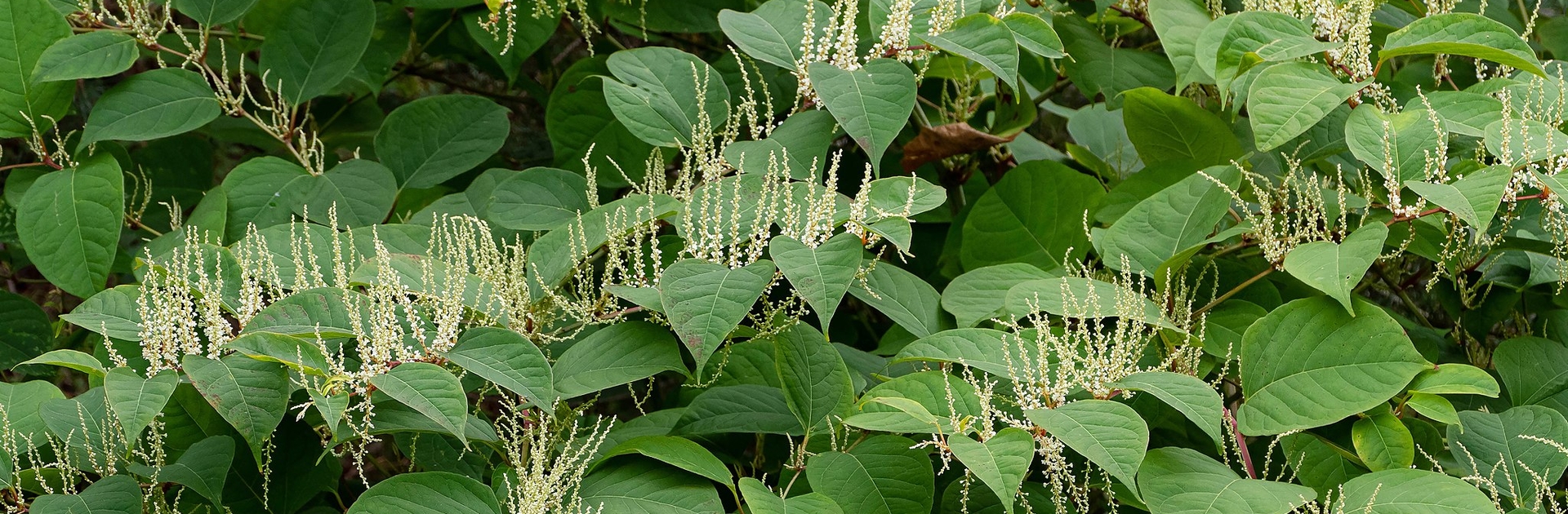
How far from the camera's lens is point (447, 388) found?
1174 millimetres

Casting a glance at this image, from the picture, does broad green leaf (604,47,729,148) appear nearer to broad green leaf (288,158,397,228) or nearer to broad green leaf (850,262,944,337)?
broad green leaf (850,262,944,337)

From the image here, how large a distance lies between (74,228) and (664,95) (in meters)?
0.86

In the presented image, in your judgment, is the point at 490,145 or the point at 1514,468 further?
the point at 490,145

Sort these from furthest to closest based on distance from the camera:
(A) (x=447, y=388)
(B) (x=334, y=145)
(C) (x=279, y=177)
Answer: (B) (x=334, y=145) < (C) (x=279, y=177) < (A) (x=447, y=388)

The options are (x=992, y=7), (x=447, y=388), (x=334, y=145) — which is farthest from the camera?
(x=334, y=145)

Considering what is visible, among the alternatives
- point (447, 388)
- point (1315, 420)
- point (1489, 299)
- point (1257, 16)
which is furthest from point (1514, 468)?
point (447, 388)

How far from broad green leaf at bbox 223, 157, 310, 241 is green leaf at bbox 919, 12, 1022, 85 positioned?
982mm

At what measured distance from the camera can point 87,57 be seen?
172 cm

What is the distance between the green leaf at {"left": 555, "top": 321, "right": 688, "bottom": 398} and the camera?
132 centimetres

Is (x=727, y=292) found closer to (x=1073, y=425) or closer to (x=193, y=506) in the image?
(x=1073, y=425)

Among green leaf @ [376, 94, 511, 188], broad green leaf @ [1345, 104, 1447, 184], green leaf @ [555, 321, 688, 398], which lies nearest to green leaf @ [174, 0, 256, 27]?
green leaf @ [376, 94, 511, 188]

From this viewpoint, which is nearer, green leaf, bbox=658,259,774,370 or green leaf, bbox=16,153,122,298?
green leaf, bbox=658,259,774,370

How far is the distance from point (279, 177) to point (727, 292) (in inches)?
37.0

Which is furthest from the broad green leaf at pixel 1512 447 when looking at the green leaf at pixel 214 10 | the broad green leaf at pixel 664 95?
the green leaf at pixel 214 10
